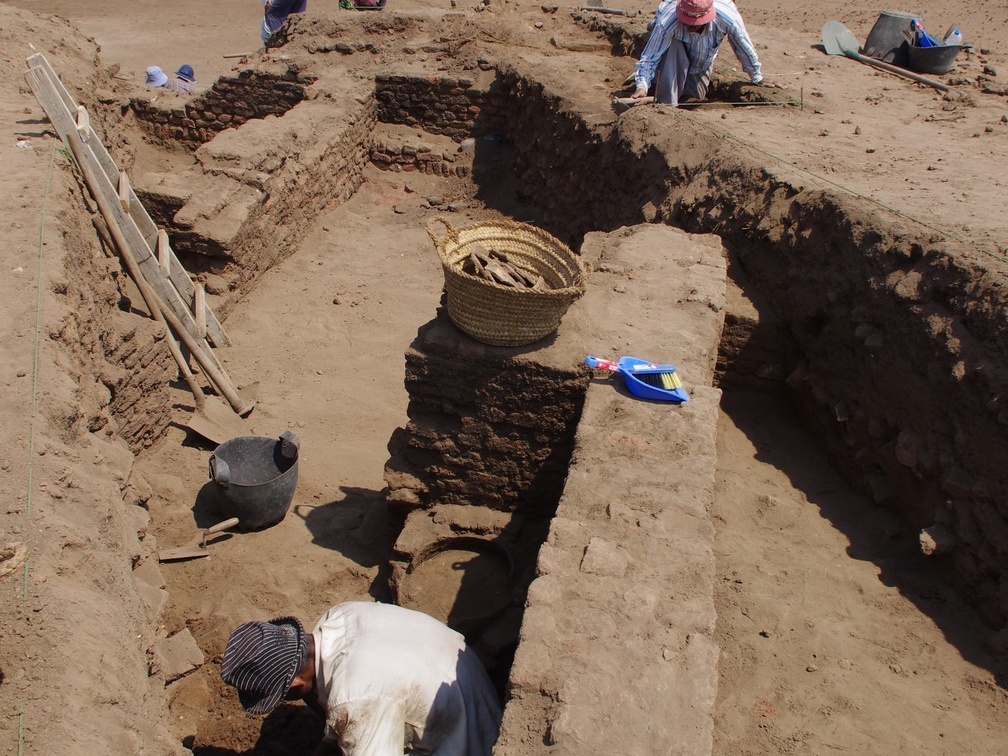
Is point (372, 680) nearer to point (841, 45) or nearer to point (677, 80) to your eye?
point (677, 80)

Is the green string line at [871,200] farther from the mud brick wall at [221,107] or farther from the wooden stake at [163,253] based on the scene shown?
the mud brick wall at [221,107]

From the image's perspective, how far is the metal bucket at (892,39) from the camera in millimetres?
9875

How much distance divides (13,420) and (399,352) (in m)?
3.62

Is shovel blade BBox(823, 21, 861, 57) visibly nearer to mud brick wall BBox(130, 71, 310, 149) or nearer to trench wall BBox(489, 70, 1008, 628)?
trench wall BBox(489, 70, 1008, 628)

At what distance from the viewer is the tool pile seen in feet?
12.8

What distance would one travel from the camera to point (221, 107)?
33.0 ft

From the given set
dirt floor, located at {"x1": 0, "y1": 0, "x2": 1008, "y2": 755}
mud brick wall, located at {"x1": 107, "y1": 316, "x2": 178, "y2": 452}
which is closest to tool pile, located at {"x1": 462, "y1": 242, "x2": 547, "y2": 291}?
dirt floor, located at {"x1": 0, "y1": 0, "x2": 1008, "y2": 755}

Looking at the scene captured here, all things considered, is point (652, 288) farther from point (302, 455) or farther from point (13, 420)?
point (13, 420)

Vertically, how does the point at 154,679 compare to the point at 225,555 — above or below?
above

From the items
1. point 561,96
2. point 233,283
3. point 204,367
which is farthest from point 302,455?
point 561,96

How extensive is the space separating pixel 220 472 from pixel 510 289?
2.22 m

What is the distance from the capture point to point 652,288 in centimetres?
471

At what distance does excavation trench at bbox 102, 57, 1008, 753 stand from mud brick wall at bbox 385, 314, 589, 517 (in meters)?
0.01

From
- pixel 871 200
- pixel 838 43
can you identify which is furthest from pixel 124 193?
pixel 838 43
